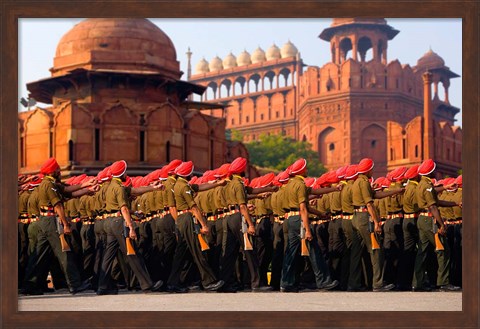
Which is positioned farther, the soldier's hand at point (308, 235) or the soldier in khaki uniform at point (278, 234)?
the soldier in khaki uniform at point (278, 234)

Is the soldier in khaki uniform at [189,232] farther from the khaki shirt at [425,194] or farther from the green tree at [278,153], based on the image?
the green tree at [278,153]

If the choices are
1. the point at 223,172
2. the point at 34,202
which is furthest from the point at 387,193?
the point at 34,202

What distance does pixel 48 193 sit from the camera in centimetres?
1315

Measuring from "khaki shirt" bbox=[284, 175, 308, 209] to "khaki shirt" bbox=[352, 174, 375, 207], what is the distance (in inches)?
27.9

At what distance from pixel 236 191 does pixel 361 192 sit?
1.53 meters

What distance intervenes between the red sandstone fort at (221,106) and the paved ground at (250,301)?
745 inches

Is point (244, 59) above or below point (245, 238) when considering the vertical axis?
above

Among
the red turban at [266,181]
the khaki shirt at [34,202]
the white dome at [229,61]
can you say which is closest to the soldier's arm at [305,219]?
the red turban at [266,181]

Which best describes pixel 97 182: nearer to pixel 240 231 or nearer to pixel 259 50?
pixel 240 231

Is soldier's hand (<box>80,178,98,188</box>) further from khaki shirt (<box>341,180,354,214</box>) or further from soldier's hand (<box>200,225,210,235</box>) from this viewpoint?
khaki shirt (<box>341,180,354,214</box>)

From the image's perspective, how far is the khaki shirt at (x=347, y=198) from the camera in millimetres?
13883

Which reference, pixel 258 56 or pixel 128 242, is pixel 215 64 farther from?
pixel 128 242
